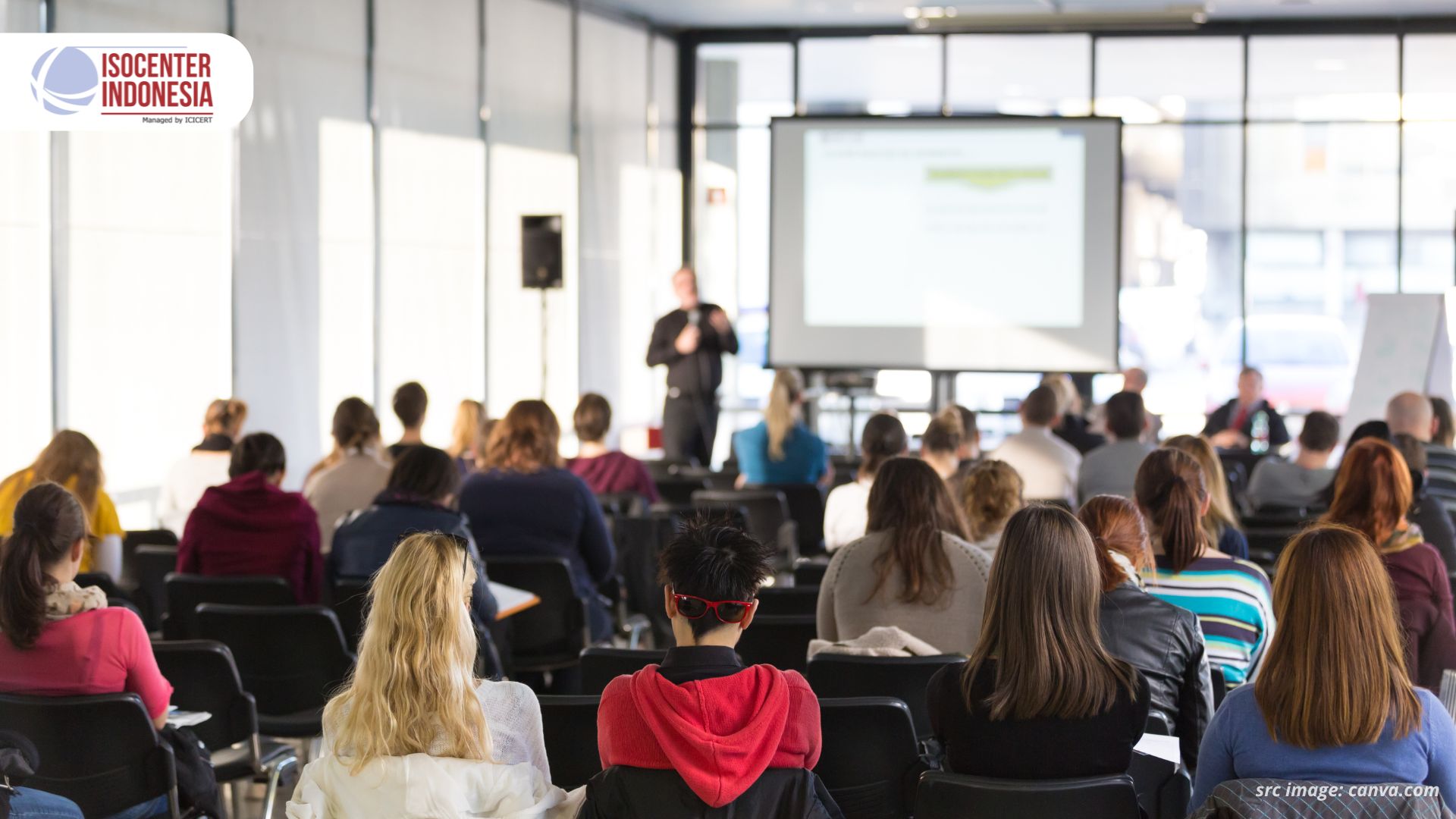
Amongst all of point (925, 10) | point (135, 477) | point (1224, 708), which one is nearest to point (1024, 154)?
point (925, 10)

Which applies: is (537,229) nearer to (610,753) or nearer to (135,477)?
(135,477)

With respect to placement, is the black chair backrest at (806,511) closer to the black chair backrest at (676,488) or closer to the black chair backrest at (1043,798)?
the black chair backrest at (676,488)

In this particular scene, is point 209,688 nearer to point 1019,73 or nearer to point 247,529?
point 247,529

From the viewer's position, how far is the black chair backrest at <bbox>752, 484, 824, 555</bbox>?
7465 mm

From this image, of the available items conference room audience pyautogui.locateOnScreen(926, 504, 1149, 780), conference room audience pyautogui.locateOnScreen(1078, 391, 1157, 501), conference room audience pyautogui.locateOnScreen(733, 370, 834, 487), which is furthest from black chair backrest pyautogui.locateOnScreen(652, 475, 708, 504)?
conference room audience pyautogui.locateOnScreen(926, 504, 1149, 780)

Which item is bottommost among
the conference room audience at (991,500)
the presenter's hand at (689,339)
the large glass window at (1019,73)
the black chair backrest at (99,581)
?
the black chair backrest at (99,581)

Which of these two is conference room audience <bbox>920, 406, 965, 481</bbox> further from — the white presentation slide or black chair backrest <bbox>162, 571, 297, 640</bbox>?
the white presentation slide

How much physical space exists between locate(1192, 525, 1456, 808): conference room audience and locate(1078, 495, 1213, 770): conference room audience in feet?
2.18

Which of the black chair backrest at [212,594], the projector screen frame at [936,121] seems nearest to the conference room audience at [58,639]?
the black chair backrest at [212,594]

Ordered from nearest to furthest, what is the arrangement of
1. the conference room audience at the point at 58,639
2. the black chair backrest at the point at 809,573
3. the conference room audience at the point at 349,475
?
the conference room audience at the point at 58,639 < the black chair backrest at the point at 809,573 < the conference room audience at the point at 349,475

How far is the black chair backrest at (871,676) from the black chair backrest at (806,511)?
Answer: 391 centimetres

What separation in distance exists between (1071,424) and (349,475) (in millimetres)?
4649

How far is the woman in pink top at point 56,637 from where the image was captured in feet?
10.3

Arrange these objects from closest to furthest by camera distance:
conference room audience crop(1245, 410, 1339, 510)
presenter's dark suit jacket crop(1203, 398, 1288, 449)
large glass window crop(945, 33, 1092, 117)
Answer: conference room audience crop(1245, 410, 1339, 510), presenter's dark suit jacket crop(1203, 398, 1288, 449), large glass window crop(945, 33, 1092, 117)
